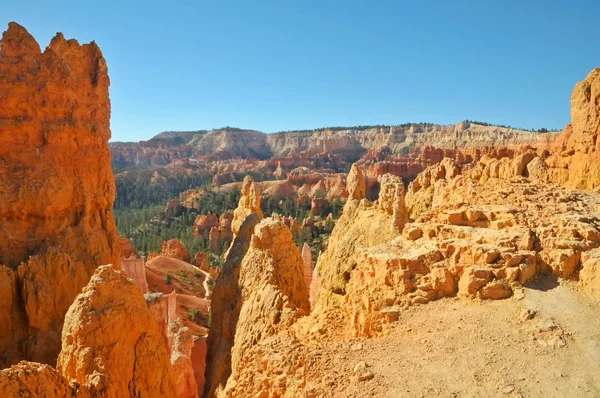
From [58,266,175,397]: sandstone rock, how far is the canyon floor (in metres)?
4.37

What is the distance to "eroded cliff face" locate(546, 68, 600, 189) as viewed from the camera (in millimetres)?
14742

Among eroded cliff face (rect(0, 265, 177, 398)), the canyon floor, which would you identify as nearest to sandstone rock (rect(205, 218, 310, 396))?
eroded cliff face (rect(0, 265, 177, 398))

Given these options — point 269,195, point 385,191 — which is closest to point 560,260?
point 385,191

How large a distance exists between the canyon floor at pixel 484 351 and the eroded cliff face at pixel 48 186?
9.71 metres

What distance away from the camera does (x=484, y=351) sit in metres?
7.21

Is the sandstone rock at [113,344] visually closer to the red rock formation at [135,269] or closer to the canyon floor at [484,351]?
the canyon floor at [484,351]

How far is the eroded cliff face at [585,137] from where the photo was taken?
14.7 metres

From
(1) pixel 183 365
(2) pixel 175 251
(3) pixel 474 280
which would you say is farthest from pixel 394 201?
(2) pixel 175 251

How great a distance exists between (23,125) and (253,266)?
877 centimetres

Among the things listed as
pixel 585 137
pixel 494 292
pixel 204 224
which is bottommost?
pixel 204 224

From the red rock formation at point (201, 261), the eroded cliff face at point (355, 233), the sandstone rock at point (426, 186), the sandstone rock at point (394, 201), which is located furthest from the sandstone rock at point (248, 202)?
the red rock formation at point (201, 261)

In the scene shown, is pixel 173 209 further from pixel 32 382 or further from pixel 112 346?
pixel 32 382

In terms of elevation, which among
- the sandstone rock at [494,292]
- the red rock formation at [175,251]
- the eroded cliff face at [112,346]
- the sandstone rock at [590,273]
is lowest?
the red rock formation at [175,251]

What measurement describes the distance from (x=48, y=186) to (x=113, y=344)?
24.0 ft
